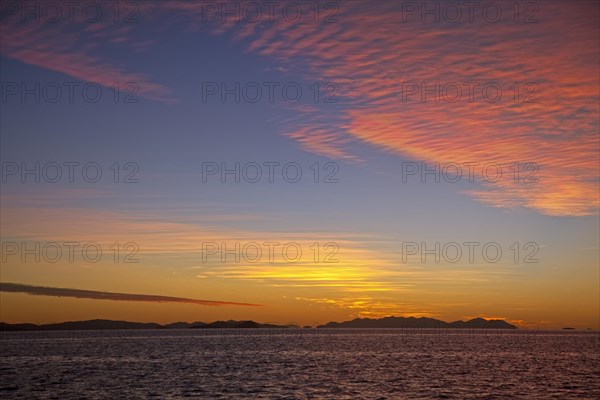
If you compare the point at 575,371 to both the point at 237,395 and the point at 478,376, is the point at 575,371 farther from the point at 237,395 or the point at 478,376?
the point at 237,395

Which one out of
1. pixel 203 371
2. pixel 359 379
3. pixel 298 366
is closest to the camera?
pixel 359 379

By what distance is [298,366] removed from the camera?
117688mm

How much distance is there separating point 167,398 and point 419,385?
33053mm

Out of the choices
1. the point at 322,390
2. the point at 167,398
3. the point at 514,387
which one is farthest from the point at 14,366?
the point at 514,387

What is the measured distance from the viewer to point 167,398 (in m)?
70.6

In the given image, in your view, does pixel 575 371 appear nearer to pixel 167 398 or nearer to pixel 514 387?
pixel 514 387

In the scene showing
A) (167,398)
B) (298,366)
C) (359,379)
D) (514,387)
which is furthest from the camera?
(298,366)

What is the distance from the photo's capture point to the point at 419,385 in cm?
8331

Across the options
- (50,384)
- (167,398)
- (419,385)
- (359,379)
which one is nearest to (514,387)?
(419,385)

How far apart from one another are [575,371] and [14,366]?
101785 millimetres

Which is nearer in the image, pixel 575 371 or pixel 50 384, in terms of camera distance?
pixel 50 384

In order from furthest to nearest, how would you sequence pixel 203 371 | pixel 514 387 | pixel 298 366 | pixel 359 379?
1. pixel 298 366
2. pixel 203 371
3. pixel 359 379
4. pixel 514 387

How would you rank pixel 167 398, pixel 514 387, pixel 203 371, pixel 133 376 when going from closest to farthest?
pixel 167 398 → pixel 514 387 → pixel 133 376 → pixel 203 371

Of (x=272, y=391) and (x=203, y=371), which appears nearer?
(x=272, y=391)
